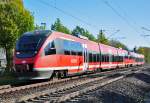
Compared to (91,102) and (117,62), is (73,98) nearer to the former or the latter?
(91,102)

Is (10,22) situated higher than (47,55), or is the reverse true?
(10,22)

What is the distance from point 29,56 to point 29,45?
90cm

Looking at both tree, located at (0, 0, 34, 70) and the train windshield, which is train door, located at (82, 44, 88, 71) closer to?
the train windshield

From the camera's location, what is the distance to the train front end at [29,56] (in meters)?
23.4

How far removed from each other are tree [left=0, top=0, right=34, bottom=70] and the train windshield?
19052mm

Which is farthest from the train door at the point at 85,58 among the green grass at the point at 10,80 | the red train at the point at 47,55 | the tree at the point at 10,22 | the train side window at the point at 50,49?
the tree at the point at 10,22

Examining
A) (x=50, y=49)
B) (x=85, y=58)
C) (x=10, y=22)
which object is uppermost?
→ (x=10, y=22)

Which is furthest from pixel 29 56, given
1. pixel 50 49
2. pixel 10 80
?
pixel 10 80

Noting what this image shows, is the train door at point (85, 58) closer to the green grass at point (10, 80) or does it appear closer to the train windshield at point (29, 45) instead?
the green grass at point (10, 80)

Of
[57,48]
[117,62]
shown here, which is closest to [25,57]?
[57,48]

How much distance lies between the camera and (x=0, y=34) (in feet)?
149

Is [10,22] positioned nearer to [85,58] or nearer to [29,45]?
[85,58]

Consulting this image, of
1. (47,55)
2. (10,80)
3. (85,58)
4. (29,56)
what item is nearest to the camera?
(29,56)

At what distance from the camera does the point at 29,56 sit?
23672mm
